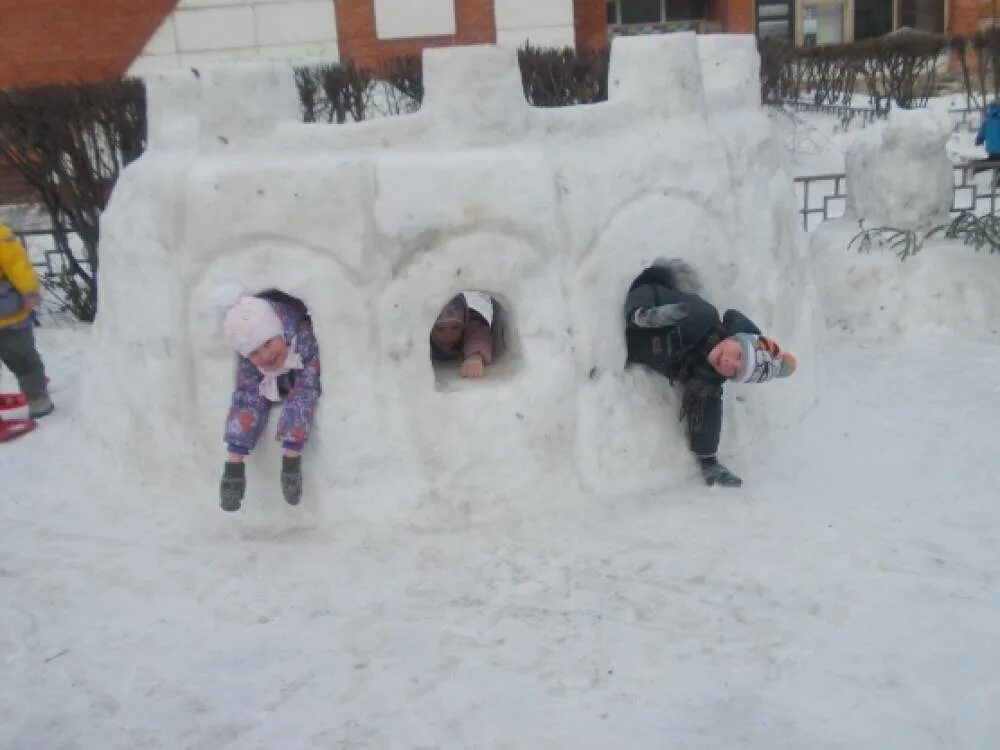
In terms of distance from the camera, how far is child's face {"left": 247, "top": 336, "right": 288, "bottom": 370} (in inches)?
163

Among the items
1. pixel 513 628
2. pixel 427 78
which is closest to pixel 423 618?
pixel 513 628

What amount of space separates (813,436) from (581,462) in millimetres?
1352

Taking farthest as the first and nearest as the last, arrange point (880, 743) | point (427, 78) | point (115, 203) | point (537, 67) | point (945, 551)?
point (537, 67) → point (115, 203) → point (427, 78) → point (945, 551) → point (880, 743)

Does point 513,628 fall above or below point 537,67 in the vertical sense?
below

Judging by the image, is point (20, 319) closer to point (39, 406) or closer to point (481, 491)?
point (39, 406)

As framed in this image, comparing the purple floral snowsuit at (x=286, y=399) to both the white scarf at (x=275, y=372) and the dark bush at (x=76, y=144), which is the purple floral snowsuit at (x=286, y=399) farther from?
the dark bush at (x=76, y=144)

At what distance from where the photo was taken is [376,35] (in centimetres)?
1478

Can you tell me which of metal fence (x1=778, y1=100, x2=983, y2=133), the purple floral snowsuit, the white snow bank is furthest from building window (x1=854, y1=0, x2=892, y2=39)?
the purple floral snowsuit

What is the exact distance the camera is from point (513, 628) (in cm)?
357

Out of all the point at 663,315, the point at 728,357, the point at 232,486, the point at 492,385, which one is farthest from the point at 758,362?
the point at 232,486

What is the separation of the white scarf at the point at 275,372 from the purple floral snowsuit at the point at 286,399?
2 cm

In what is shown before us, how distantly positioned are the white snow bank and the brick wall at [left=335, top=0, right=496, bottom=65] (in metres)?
9.05

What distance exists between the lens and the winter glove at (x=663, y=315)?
4.30m

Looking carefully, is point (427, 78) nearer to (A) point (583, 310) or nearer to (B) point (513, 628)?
(A) point (583, 310)
